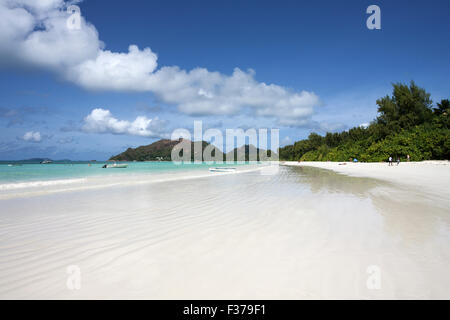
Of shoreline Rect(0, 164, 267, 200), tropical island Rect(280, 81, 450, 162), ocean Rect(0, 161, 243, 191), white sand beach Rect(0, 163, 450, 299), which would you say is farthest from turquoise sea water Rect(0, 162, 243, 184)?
A: tropical island Rect(280, 81, 450, 162)

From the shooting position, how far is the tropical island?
102ft

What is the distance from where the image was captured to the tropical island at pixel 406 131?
102 feet

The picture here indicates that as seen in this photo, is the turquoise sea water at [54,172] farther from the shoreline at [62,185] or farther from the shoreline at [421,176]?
the shoreline at [421,176]

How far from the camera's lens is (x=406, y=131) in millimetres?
40219

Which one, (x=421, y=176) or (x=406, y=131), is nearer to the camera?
(x=421, y=176)

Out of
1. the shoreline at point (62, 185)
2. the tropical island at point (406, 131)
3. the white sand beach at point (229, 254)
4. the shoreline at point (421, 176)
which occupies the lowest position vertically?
the shoreline at point (62, 185)

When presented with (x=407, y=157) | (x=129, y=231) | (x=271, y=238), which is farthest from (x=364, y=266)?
(x=407, y=157)

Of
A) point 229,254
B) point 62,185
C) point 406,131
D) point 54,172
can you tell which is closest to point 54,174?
point 54,172

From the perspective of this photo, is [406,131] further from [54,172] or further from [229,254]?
[54,172]

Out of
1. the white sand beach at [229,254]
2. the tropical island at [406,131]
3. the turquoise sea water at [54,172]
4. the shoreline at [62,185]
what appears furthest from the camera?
the tropical island at [406,131]

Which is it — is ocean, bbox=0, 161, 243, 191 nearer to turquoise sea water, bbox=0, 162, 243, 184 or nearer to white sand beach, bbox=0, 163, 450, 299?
turquoise sea water, bbox=0, 162, 243, 184

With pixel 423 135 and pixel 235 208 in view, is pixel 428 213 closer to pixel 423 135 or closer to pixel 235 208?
pixel 235 208

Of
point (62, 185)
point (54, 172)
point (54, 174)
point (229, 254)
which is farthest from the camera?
point (54, 172)

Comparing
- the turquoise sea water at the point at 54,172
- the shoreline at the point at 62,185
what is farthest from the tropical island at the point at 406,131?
the turquoise sea water at the point at 54,172
